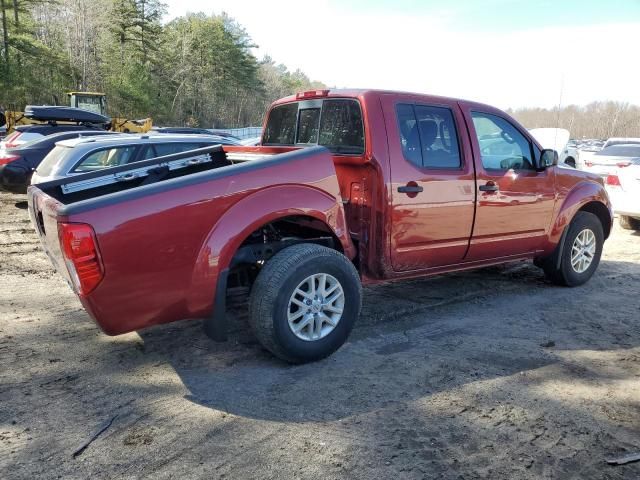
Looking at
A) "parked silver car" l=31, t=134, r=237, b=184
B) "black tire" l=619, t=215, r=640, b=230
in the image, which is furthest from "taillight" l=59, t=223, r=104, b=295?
"black tire" l=619, t=215, r=640, b=230

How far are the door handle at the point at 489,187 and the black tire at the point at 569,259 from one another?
1.39 metres

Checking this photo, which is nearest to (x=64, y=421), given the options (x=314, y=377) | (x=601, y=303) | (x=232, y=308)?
(x=314, y=377)

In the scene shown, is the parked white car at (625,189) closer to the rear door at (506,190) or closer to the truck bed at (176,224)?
the rear door at (506,190)

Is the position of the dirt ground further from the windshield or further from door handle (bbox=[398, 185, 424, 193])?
the windshield

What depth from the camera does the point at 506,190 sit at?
4949mm

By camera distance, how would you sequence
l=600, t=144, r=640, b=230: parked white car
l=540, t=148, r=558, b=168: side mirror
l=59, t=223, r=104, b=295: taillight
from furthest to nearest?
1. l=600, t=144, r=640, b=230: parked white car
2. l=540, t=148, r=558, b=168: side mirror
3. l=59, t=223, r=104, b=295: taillight

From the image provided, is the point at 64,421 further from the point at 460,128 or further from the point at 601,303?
the point at 601,303

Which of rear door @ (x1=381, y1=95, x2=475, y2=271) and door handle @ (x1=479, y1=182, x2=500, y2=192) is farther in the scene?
door handle @ (x1=479, y1=182, x2=500, y2=192)

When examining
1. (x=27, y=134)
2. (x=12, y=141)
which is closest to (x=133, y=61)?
(x=27, y=134)

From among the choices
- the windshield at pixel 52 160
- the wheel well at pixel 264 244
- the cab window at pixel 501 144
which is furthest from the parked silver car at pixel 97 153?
the cab window at pixel 501 144

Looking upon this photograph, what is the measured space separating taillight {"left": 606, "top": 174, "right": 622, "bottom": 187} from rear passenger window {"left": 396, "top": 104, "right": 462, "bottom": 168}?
5966 millimetres

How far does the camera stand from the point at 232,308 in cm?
Answer: 488

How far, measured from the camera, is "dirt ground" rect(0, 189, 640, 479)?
2.60 metres

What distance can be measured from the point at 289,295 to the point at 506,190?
259 cm
